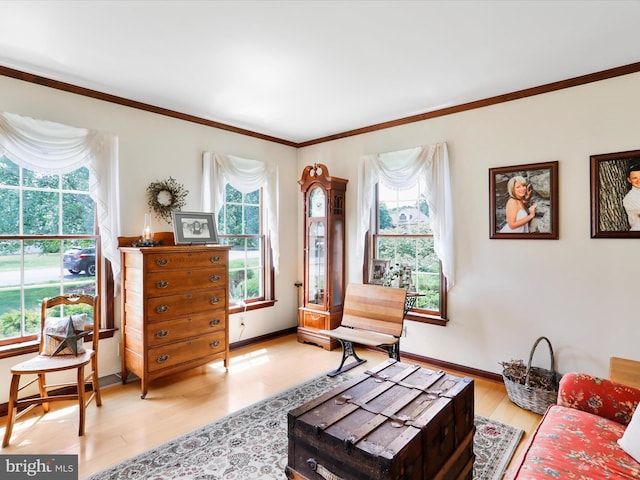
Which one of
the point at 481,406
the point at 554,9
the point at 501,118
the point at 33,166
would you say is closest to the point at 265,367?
the point at 481,406

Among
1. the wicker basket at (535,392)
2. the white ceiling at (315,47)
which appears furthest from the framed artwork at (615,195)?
the wicker basket at (535,392)

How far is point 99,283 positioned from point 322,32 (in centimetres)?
286

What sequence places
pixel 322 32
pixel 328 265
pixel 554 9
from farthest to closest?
pixel 328 265
pixel 322 32
pixel 554 9

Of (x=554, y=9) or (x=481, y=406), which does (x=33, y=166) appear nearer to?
(x=554, y=9)

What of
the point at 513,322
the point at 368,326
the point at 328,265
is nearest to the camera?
the point at 513,322

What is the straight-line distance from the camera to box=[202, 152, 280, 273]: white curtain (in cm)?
398

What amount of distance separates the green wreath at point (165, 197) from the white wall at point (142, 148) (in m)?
0.06

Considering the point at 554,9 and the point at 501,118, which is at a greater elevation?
the point at 554,9

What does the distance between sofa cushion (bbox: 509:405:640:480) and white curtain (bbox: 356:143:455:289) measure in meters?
1.88

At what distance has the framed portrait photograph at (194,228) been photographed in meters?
3.47

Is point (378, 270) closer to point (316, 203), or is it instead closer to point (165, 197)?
point (316, 203)

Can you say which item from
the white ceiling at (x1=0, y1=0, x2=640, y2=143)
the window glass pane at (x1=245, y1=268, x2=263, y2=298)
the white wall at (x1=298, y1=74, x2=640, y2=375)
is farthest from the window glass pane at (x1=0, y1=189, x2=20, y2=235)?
the white wall at (x1=298, y1=74, x2=640, y2=375)

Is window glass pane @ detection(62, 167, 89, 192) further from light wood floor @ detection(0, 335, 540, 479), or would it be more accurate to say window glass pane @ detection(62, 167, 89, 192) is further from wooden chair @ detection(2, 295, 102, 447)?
light wood floor @ detection(0, 335, 540, 479)

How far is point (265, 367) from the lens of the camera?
3.74 m
